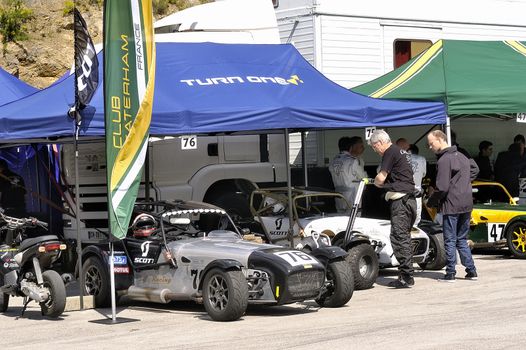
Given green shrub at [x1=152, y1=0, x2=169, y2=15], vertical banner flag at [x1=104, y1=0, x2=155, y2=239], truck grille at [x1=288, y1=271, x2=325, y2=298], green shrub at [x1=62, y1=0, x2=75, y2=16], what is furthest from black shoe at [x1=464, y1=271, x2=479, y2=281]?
green shrub at [x1=152, y1=0, x2=169, y2=15]

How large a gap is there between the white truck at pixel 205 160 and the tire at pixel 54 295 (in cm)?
367

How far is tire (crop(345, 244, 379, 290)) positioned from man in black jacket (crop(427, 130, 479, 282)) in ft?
3.28

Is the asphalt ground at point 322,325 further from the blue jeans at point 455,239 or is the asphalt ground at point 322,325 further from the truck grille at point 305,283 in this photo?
the blue jeans at point 455,239

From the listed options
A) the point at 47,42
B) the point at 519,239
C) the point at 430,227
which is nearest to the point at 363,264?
the point at 430,227

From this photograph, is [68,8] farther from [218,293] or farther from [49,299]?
[218,293]

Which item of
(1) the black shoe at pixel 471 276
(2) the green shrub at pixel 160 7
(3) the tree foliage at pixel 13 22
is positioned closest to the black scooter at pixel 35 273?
(1) the black shoe at pixel 471 276

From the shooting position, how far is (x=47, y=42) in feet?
101

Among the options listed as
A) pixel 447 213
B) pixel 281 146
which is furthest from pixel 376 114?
pixel 281 146

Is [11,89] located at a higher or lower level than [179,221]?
higher

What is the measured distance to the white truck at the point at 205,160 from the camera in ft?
51.8

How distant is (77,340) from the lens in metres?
10.0

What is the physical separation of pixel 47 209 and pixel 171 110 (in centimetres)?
481

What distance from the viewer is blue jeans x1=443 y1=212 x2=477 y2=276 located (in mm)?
13625

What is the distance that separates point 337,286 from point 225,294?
1.41 metres
